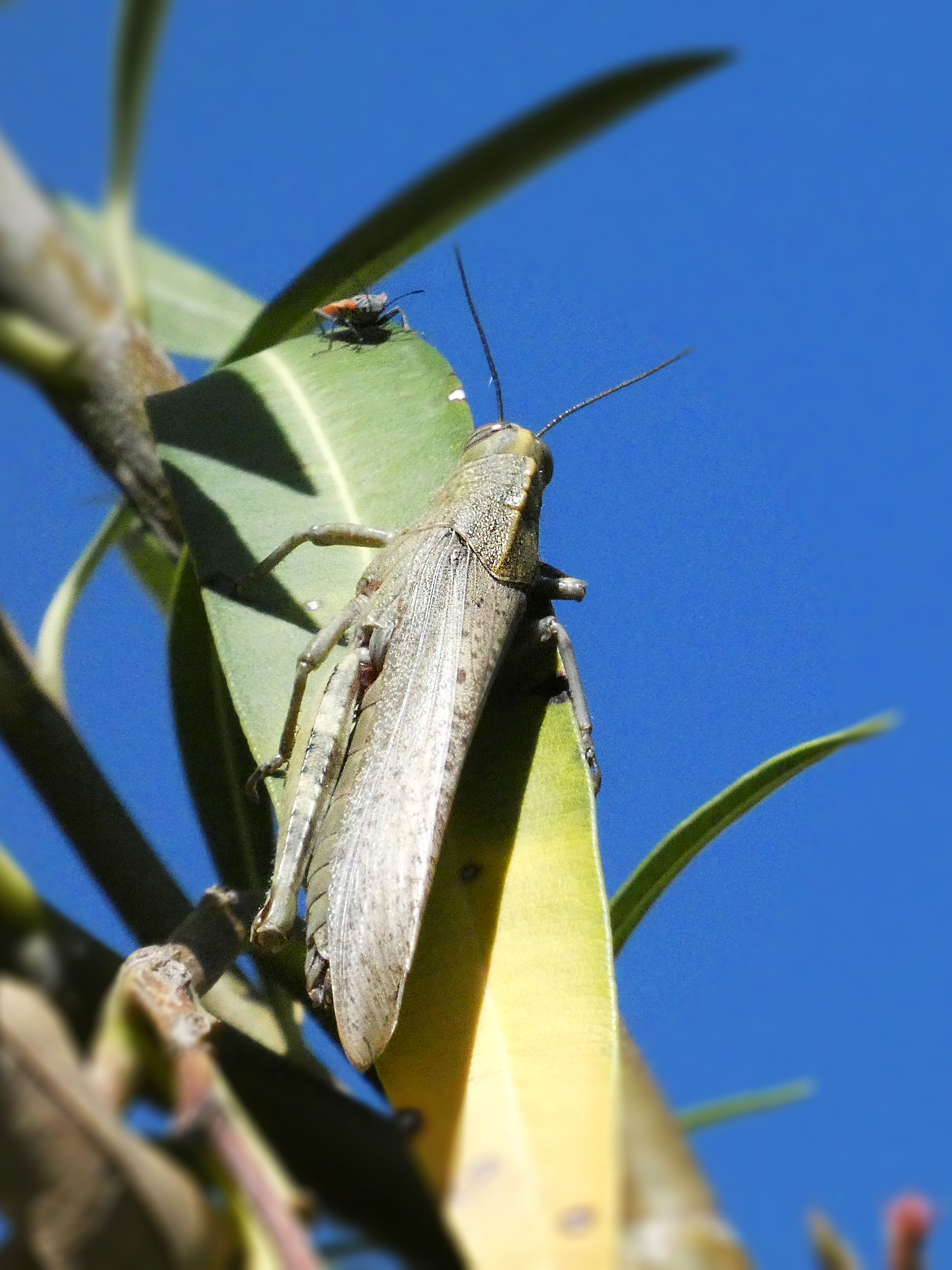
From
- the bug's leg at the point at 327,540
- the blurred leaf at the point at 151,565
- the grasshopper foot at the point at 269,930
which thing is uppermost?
the blurred leaf at the point at 151,565

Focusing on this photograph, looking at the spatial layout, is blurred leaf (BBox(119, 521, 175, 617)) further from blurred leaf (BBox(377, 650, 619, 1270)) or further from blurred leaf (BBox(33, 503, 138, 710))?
blurred leaf (BBox(377, 650, 619, 1270))

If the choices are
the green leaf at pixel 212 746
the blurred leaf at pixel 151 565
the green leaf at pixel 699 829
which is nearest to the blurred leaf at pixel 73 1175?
the green leaf at pixel 699 829

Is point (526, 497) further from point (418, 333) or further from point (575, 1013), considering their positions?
point (575, 1013)

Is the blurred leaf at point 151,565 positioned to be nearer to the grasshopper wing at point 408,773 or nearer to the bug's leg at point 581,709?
the grasshopper wing at point 408,773

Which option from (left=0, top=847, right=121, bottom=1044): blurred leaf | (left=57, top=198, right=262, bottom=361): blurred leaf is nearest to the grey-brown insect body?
(left=57, top=198, right=262, bottom=361): blurred leaf

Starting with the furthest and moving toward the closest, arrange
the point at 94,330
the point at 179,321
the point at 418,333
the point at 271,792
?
the point at 418,333 < the point at 179,321 < the point at 271,792 < the point at 94,330

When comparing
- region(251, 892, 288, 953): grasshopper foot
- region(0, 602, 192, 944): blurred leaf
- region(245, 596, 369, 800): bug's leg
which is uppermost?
region(245, 596, 369, 800): bug's leg

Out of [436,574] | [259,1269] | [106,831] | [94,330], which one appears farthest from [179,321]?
[259,1269]

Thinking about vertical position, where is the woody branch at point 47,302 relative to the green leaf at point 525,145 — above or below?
below
